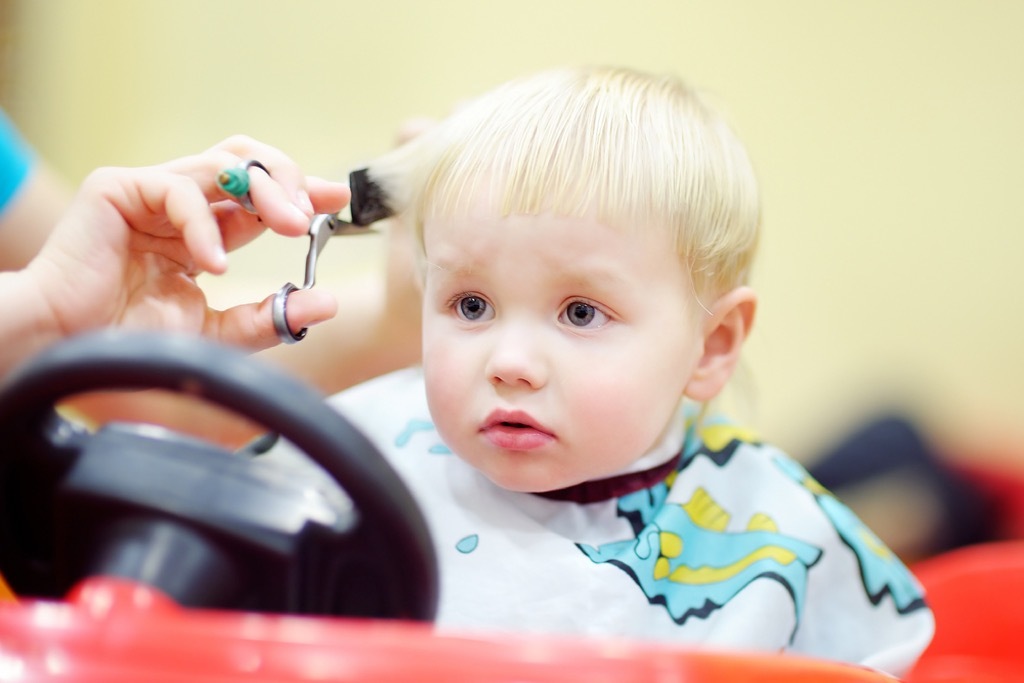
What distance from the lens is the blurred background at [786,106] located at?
1908mm

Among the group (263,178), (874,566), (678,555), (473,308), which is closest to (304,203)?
(263,178)

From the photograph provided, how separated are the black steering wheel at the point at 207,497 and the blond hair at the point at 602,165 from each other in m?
0.27

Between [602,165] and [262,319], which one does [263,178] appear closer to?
[262,319]

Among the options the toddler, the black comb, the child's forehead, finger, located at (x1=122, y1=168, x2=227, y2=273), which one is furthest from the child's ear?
finger, located at (x1=122, y1=168, x2=227, y2=273)

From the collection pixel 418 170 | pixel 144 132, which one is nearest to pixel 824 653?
pixel 418 170

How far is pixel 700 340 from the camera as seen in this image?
80 cm

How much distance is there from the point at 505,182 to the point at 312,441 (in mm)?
A: 304

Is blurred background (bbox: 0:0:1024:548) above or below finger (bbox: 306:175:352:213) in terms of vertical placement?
below

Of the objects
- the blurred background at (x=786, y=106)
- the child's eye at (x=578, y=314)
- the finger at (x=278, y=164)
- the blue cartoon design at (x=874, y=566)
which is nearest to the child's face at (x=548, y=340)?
the child's eye at (x=578, y=314)

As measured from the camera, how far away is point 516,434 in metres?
0.72

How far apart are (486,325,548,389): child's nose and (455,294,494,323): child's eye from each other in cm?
3

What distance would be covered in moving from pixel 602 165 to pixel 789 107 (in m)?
1.34

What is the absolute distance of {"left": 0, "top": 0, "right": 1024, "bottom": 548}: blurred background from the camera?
1.91 meters

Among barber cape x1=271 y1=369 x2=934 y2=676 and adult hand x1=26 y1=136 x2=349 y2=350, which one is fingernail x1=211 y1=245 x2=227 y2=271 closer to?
adult hand x1=26 y1=136 x2=349 y2=350
